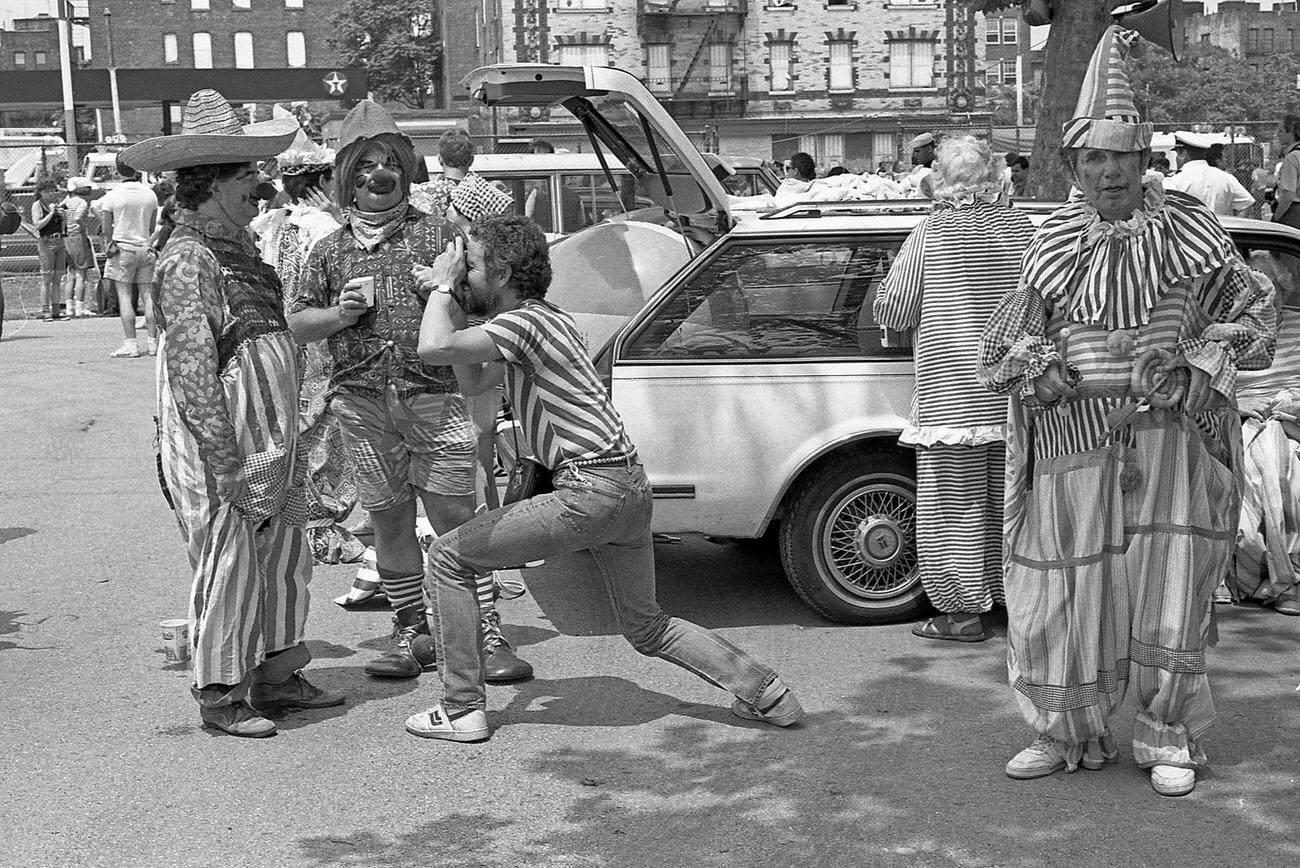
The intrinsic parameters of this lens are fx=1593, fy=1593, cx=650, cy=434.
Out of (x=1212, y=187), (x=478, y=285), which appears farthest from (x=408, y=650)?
(x=1212, y=187)

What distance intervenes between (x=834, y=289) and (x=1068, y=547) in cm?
213

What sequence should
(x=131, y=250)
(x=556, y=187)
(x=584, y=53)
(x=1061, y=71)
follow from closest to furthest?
1. (x=1061, y=71)
2. (x=556, y=187)
3. (x=131, y=250)
4. (x=584, y=53)

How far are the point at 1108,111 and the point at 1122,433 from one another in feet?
3.07

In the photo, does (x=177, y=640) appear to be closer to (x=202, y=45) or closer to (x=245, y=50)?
(x=245, y=50)

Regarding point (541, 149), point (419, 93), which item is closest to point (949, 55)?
point (419, 93)

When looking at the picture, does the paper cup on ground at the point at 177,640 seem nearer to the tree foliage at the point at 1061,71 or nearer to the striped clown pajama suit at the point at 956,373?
the striped clown pajama suit at the point at 956,373

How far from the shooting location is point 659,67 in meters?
55.8

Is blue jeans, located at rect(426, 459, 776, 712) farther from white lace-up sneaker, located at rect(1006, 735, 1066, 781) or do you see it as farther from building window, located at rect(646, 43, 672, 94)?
building window, located at rect(646, 43, 672, 94)

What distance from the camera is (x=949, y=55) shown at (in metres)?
56.1

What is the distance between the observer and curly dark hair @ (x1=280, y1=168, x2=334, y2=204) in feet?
25.6

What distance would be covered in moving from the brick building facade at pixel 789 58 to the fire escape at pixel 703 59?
4cm

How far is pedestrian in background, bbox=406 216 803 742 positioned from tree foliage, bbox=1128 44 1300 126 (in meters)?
68.3

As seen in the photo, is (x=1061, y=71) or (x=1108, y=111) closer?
(x=1108, y=111)

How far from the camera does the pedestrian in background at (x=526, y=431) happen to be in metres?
4.91
